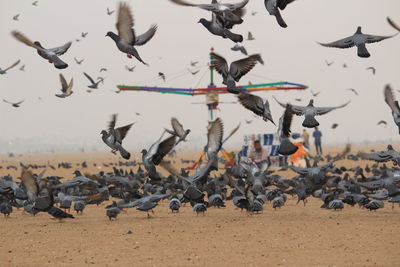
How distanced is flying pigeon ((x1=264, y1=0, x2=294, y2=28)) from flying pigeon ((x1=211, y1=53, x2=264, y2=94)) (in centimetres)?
150

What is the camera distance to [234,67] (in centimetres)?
1068

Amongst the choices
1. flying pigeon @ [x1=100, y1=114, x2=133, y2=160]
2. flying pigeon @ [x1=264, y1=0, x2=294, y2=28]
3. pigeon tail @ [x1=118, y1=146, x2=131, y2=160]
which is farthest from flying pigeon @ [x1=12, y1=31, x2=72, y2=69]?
flying pigeon @ [x1=264, y1=0, x2=294, y2=28]

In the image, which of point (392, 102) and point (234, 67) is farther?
point (392, 102)

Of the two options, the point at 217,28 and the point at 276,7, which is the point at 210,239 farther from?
the point at 276,7

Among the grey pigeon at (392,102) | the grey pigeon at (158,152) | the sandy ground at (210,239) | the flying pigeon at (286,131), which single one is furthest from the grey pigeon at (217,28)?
the grey pigeon at (392,102)

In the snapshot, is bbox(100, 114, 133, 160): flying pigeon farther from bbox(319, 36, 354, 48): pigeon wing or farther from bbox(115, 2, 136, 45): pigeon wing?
bbox(319, 36, 354, 48): pigeon wing

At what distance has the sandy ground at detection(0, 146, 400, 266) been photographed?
32.6 feet

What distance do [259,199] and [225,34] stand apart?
690cm

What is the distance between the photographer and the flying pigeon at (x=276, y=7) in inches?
360

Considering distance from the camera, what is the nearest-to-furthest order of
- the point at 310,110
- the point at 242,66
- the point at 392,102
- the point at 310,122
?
the point at 242,66
the point at 310,122
the point at 310,110
the point at 392,102

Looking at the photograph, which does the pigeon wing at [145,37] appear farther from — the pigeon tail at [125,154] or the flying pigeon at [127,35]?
the pigeon tail at [125,154]

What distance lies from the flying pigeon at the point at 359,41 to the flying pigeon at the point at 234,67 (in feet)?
4.44

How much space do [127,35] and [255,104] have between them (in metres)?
2.48

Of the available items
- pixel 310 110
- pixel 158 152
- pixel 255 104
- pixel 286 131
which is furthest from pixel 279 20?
pixel 158 152
